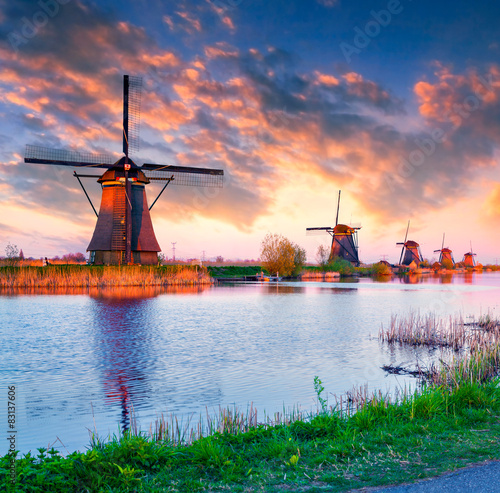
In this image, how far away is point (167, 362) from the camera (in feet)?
37.1

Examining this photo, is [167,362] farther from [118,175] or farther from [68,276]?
[118,175]

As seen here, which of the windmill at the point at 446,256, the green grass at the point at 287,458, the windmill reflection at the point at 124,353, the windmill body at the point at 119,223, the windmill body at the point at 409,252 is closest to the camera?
the green grass at the point at 287,458

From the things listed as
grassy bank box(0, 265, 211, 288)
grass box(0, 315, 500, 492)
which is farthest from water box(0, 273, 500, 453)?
grassy bank box(0, 265, 211, 288)

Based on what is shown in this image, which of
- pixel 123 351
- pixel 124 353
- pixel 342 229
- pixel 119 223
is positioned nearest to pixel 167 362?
pixel 124 353

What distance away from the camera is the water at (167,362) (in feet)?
24.6

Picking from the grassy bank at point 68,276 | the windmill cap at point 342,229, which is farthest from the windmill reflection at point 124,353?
the windmill cap at point 342,229

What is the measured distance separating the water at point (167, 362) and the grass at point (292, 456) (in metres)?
1.80

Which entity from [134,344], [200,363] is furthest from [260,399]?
[134,344]

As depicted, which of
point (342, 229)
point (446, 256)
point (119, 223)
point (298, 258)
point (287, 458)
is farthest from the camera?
point (446, 256)

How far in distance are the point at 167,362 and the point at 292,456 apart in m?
7.38

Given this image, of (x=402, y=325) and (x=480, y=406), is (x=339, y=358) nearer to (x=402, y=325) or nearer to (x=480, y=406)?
(x=402, y=325)

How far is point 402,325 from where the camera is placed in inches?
589

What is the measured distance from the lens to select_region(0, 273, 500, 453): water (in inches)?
295

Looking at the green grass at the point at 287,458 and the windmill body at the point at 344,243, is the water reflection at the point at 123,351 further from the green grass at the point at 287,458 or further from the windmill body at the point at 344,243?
the windmill body at the point at 344,243
